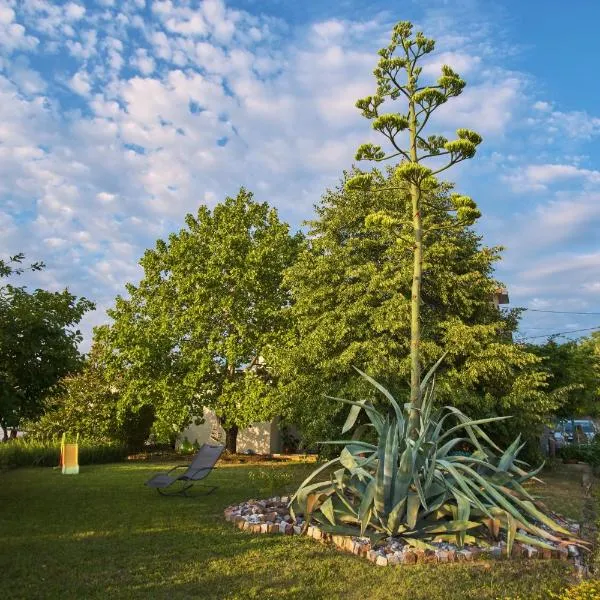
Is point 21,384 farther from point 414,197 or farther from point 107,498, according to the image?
point 414,197

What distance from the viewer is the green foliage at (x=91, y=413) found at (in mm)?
18641

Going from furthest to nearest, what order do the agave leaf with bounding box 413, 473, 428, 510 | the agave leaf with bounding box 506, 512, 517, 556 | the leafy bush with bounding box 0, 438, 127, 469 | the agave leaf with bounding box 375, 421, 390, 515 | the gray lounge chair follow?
the leafy bush with bounding box 0, 438, 127, 469
the gray lounge chair
the agave leaf with bounding box 375, 421, 390, 515
the agave leaf with bounding box 413, 473, 428, 510
the agave leaf with bounding box 506, 512, 517, 556

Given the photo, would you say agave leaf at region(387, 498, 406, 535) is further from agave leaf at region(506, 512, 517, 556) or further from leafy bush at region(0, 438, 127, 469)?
leafy bush at region(0, 438, 127, 469)

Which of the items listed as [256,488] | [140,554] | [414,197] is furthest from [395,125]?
[256,488]

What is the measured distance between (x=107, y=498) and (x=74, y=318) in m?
3.10

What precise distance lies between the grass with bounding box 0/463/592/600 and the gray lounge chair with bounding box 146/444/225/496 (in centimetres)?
120

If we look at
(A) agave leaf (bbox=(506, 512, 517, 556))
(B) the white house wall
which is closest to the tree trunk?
(B) the white house wall

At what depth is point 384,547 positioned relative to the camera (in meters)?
5.50

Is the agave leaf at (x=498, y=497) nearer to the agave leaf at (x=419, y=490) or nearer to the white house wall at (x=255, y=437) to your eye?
the agave leaf at (x=419, y=490)

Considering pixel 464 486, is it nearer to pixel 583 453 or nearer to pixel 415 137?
pixel 415 137

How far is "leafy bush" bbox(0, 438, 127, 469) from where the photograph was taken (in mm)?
15078

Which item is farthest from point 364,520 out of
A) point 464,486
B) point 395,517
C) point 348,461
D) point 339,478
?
point 464,486

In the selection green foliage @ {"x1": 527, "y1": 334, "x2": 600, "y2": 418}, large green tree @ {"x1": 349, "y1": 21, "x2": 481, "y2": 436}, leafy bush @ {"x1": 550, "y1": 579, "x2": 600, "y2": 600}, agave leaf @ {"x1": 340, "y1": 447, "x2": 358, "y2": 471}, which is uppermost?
large green tree @ {"x1": 349, "y1": 21, "x2": 481, "y2": 436}

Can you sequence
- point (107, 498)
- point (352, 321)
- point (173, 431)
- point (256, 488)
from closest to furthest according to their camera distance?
point (107, 498) < point (256, 488) < point (352, 321) < point (173, 431)
